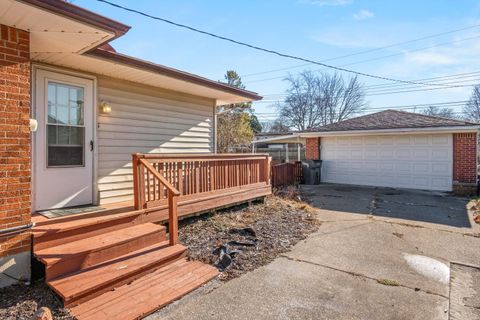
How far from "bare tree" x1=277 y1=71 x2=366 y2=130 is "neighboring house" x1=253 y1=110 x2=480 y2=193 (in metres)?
19.4

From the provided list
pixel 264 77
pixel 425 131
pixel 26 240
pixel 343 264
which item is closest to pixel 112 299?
pixel 26 240

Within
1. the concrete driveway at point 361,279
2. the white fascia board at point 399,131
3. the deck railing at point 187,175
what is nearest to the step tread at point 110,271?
the deck railing at point 187,175

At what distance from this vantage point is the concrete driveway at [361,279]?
288 centimetres

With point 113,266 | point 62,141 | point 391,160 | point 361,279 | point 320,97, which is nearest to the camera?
point 113,266

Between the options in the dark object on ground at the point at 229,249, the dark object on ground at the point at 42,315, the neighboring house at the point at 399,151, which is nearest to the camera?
the dark object on ground at the point at 42,315

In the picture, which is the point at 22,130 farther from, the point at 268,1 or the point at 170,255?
the point at 268,1

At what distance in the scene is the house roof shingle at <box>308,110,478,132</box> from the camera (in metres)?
10.7

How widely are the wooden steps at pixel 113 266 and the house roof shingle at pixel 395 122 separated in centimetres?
1030

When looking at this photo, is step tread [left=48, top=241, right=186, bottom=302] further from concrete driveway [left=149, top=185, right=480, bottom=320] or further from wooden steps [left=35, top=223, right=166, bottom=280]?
concrete driveway [left=149, top=185, right=480, bottom=320]

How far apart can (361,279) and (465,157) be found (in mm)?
9245

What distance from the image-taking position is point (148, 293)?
3.06m

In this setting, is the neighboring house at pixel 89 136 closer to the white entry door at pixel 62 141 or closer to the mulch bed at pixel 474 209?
the white entry door at pixel 62 141

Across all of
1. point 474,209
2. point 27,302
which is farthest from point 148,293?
point 474,209

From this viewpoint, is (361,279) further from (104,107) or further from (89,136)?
(104,107)
